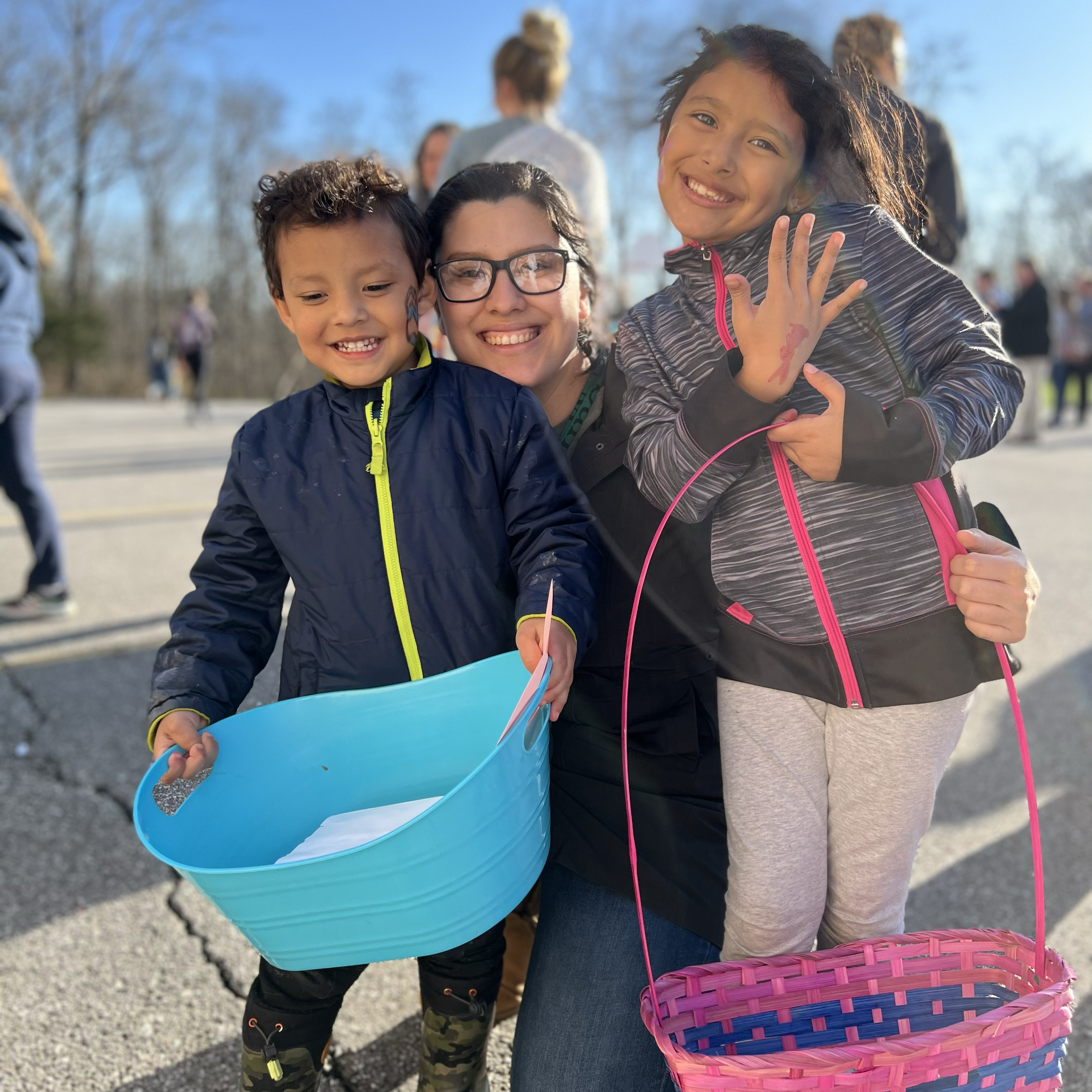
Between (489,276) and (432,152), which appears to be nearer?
(489,276)

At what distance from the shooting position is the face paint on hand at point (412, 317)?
5.23 ft

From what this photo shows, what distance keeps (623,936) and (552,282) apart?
3.72ft

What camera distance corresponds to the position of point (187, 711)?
55.6 inches

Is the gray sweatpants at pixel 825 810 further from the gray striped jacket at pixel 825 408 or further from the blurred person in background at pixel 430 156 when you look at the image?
the blurred person in background at pixel 430 156

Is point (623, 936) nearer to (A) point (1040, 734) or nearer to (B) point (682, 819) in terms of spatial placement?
(B) point (682, 819)

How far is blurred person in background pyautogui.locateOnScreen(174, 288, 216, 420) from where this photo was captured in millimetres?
14664

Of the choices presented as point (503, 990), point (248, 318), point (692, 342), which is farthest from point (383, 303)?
point (248, 318)

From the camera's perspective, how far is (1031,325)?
10609mm

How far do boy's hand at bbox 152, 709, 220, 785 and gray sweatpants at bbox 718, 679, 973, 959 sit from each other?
803 millimetres

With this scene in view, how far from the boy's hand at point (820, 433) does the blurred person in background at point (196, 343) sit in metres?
14.4

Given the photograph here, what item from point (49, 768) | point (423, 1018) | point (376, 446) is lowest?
point (49, 768)

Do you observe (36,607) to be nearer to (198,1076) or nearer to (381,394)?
(198,1076)

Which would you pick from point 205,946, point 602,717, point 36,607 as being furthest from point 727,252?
point 36,607

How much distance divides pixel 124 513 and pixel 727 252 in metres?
5.96
